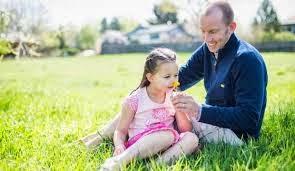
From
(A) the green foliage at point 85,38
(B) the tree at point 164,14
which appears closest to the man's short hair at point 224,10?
(B) the tree at point 164,14

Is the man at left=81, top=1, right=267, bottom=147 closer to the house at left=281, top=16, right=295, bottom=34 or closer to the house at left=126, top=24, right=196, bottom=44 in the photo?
the house at left=126, top=24, right=196, bottom=44

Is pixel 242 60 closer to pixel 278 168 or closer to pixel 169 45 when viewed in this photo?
pixel 278 168

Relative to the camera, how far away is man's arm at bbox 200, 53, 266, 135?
3.93 metres

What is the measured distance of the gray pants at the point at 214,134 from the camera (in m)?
4.12

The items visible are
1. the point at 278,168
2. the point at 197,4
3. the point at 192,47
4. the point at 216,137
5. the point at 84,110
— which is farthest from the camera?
the point at 197,4

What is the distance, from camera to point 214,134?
168 inches

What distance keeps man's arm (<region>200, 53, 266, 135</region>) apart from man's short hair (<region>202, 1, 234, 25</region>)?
1.56 feet

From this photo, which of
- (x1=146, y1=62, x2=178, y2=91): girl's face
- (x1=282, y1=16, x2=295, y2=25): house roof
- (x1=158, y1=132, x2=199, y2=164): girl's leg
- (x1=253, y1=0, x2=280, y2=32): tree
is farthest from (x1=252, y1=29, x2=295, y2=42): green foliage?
(x1=158, y1=132, x2=199, y2=164): girl's leg

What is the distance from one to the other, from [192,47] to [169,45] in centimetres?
210

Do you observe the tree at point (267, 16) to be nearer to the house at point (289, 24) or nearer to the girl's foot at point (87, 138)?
the house at point (289, 24)

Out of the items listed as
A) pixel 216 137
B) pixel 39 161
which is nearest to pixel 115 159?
pixel 39 161

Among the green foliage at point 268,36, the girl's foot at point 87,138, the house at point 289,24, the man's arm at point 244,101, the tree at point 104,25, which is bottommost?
the tree at point 104,25

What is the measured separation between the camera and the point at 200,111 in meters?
3.90

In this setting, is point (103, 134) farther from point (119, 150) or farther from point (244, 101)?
point (244, 101)
